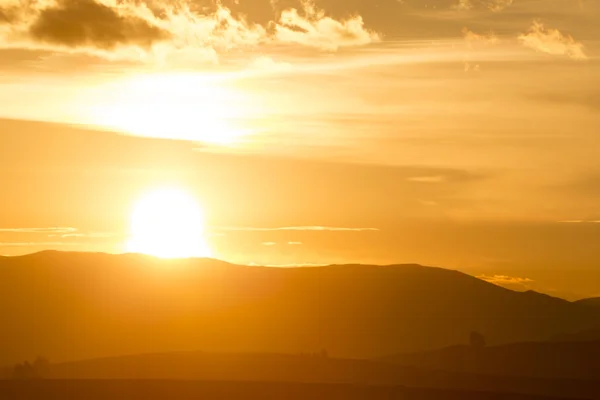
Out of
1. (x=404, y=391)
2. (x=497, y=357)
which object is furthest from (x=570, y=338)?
(x=404, y=391)

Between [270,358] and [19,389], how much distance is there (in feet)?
179

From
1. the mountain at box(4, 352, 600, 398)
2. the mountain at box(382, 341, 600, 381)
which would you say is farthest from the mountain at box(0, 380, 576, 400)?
the mountain at box(382, 341, 600, 381)

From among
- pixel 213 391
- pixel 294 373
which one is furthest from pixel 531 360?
pixel 213 391

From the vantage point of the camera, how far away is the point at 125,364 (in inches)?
6447

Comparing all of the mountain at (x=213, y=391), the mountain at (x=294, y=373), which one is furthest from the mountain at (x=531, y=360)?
the mountain at (x=213, y=391)

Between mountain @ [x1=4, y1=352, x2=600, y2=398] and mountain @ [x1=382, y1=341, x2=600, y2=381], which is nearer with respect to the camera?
mountain @ [x1=4, y1=352, x2=600, y2=398]

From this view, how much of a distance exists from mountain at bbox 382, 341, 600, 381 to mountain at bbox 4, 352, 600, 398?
1317 centimetres

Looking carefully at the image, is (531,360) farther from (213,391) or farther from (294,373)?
(213,391)

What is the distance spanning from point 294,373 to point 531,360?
1558 inches

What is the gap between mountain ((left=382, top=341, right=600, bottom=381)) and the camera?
15012 centimetres

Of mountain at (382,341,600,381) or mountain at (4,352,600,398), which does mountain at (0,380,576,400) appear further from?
mountain at (382,341,600,381)

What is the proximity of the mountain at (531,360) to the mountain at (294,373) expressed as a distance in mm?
13169

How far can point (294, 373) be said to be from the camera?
144 m

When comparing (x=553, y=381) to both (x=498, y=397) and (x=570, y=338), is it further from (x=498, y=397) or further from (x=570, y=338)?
(x=570, y=338)
